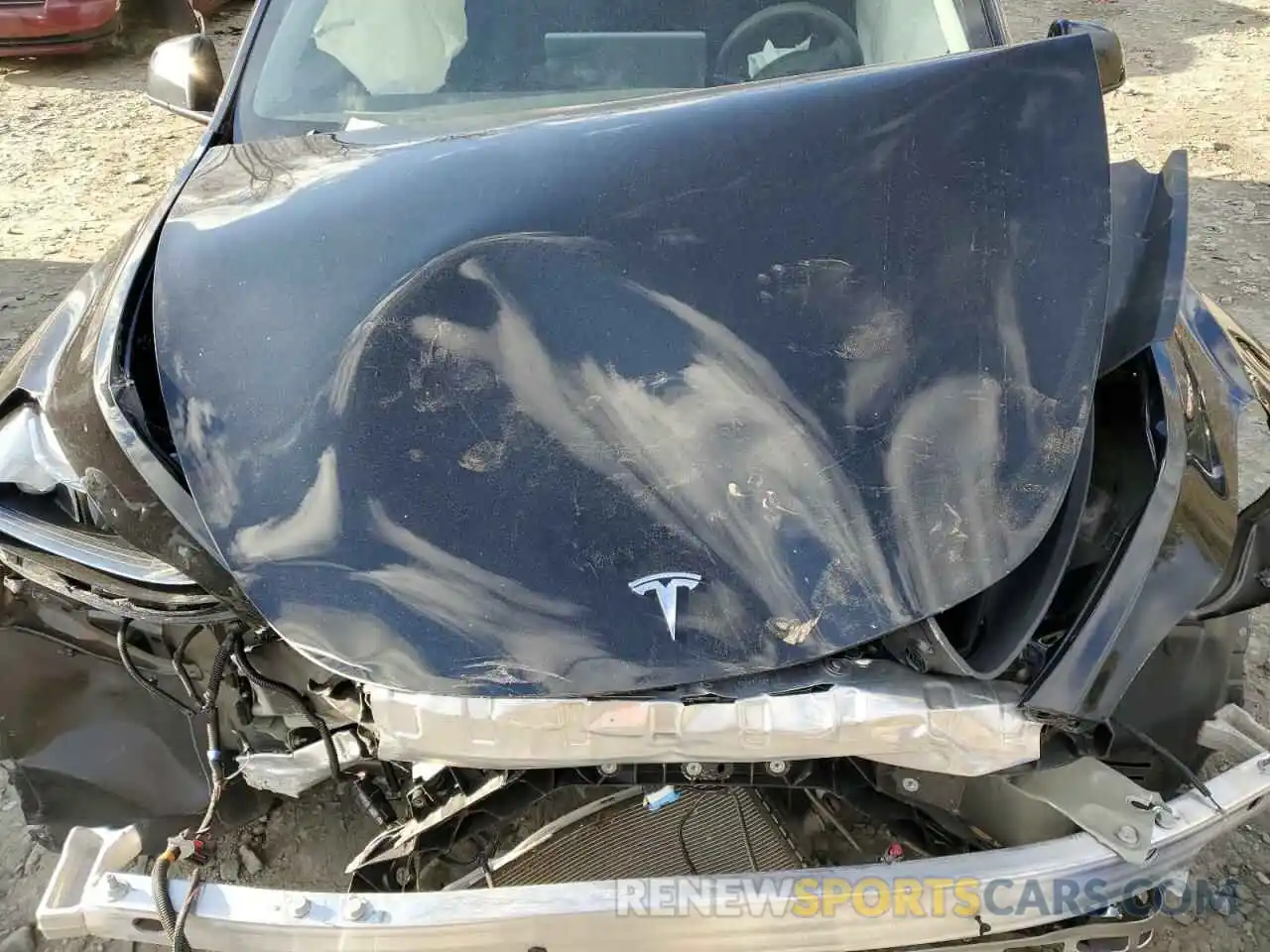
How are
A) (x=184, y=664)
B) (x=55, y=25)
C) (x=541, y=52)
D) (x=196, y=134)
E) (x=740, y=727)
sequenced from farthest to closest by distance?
1. (x=55, y=25)
2. (x=196, y=134)
3. (x=541, y=52)
4. (x=184, y=664)
5. (x=740, y=727)

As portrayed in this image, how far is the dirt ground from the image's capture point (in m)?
2.20

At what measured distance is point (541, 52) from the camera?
7.35 ft

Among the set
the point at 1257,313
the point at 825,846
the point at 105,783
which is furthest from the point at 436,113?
the point at 1257,313

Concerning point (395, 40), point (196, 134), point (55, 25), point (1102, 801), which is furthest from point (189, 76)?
point (55, 25)

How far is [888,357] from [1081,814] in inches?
28.8

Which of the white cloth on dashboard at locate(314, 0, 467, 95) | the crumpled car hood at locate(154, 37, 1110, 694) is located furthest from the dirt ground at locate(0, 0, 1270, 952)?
the white cloth on dashboard at locate(314, 0, 467, 95)

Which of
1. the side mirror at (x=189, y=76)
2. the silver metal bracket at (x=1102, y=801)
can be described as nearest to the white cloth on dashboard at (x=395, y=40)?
the side mirror at (x=189, y=76)

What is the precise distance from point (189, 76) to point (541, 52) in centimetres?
96

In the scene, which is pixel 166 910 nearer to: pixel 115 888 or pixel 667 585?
pixel 115 888

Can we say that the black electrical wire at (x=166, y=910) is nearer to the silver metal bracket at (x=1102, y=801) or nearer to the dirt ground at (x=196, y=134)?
the dirt ground at (x=196, y=134)

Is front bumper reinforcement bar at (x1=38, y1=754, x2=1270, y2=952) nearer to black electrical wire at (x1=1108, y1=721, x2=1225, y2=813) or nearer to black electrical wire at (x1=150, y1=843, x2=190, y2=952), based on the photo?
black electrical wire at (x1=150, y1=843, x2=190, y2=952)

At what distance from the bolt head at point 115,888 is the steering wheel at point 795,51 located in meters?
1.89

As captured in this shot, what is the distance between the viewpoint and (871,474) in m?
1.44

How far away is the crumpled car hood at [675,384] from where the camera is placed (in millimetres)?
1396
